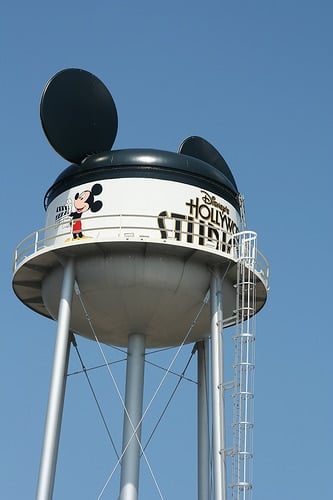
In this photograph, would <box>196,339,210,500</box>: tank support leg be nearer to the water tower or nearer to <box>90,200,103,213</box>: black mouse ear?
Result: the water tower

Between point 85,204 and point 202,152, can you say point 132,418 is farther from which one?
point 202,152

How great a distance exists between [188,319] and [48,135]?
6.15 meters

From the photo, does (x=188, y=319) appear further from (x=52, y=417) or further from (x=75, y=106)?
(x=75, y=106)

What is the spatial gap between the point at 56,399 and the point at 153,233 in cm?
472

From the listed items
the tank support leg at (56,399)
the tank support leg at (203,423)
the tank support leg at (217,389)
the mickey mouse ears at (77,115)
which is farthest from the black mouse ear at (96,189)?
the tank support leg at (203,423)

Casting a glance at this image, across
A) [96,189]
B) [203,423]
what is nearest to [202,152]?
[96,189]

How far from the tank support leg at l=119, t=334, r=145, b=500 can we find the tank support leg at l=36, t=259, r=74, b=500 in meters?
2.32

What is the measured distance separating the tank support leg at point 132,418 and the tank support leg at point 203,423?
7.63 ft

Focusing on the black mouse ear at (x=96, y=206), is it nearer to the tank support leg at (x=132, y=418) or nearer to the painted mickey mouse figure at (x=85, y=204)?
the painted mickey mouse figure at (x=85, y=204)

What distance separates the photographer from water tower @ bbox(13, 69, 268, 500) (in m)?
24.6

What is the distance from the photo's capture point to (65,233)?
83.8ft

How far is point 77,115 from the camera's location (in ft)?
89.3

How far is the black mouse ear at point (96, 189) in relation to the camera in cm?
2572

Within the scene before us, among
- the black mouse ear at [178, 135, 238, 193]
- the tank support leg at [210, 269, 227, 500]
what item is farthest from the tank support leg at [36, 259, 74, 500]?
the black mouse ear at [178, 135, 238, 193]
